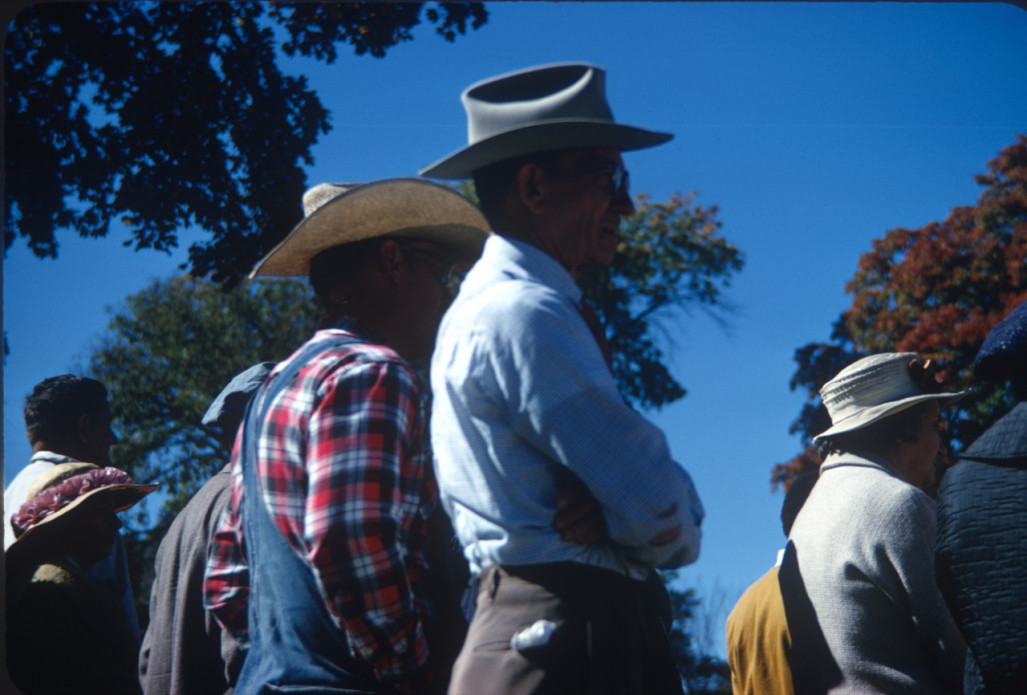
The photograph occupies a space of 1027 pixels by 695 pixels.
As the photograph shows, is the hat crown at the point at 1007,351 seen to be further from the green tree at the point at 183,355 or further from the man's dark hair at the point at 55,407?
the green tree at the point at 183,355

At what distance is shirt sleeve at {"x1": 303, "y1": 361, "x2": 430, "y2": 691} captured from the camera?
187cm

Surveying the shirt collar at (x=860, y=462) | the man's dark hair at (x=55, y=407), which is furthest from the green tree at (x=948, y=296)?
the man's dark hair at (x=55, y=407)

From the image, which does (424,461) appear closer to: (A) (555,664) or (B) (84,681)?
(A) (555,664)

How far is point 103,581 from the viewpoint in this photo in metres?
3.52

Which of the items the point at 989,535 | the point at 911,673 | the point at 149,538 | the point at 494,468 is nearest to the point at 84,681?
the point at 494,468

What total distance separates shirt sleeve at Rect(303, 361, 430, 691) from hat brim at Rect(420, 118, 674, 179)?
47 cm

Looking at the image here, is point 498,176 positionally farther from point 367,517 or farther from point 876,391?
point 876,391

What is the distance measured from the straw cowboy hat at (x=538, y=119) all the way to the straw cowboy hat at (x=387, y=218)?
0.18m

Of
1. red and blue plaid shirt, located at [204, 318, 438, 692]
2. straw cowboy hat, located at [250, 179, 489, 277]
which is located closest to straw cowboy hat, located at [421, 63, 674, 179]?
straw cowboy hat, located at [250, 179, 489, 277]

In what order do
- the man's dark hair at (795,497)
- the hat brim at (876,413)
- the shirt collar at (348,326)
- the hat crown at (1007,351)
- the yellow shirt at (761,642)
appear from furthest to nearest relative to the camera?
→ the man's dark hair at (795,497)
the hat brim at (876,413)
the yellow shirt at (761,642)
the hat crown at (1007,351)
the shirt collar at (348,326)

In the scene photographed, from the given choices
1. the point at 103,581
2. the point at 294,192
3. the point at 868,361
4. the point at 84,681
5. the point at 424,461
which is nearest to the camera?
the point at 424,461

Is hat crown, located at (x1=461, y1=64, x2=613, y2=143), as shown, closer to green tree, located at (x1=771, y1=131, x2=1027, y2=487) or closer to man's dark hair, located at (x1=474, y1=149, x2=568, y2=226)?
man's dark hair, located at (x1=474, y1=149, x2=568, y2=226)

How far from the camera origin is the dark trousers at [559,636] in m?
1.71

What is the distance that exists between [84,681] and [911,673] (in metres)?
2.20
